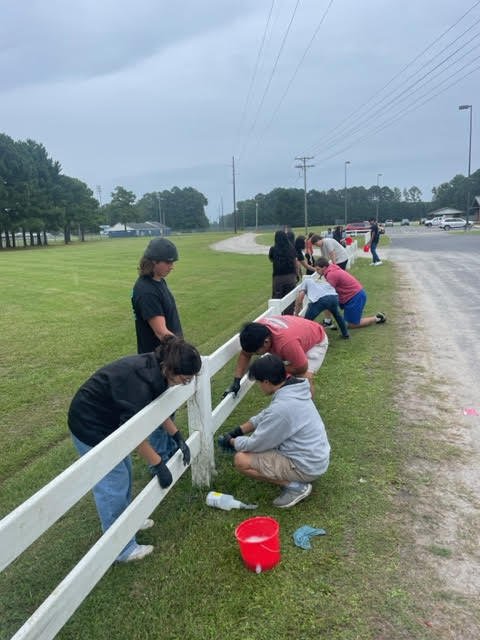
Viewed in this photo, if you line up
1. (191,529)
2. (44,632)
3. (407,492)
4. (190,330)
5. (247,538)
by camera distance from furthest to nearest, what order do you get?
(190,330) → (407,492) → (191,529) → (247,538) → (44,632)

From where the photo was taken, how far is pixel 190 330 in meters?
9.65

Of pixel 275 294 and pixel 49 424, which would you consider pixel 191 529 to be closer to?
pixel 49 424

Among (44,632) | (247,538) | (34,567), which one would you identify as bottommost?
(34,567)

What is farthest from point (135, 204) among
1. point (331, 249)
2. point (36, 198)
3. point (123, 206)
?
point (331, 249)

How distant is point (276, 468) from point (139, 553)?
1.10 meters

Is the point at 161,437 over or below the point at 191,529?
over

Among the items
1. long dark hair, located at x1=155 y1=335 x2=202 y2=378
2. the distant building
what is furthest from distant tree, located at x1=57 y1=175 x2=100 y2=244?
long dark hair, located at x1=155 y1=335 x2=202 y2=378

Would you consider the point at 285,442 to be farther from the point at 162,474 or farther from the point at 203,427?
the point at 162,474

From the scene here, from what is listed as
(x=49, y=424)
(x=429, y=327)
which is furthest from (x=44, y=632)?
(x=429, y=327)

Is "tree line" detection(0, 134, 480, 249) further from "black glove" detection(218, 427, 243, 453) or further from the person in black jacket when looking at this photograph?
"black glove" detection(218, 427, 243, 453)

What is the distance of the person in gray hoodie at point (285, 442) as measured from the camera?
3506 mm

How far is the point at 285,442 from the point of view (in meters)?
3.58

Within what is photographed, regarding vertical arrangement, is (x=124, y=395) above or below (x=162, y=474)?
above

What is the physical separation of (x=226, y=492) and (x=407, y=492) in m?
1.38
